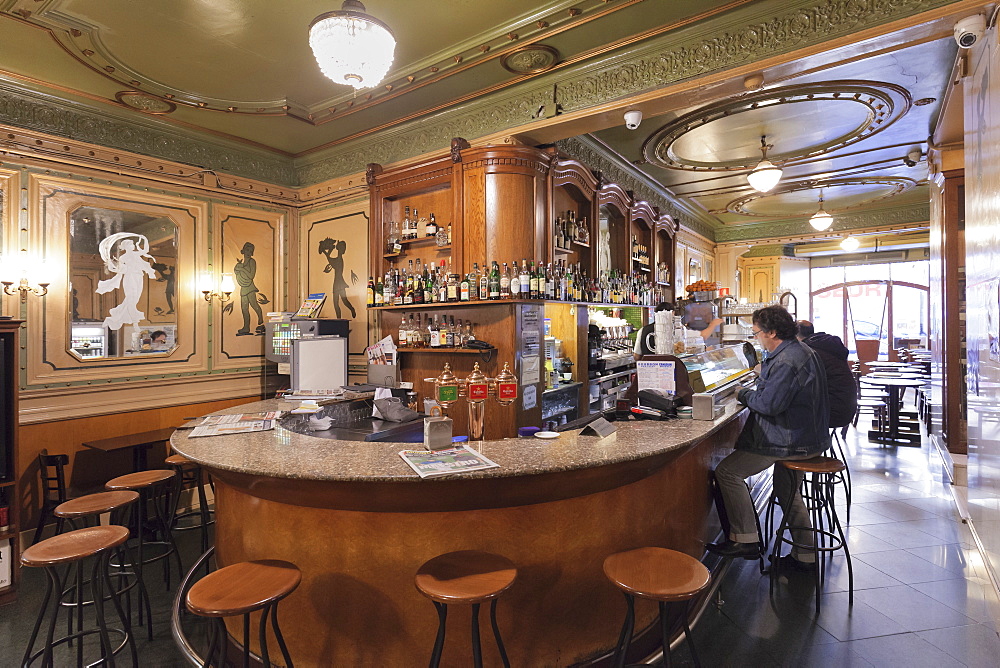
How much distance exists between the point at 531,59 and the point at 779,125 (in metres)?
3.00

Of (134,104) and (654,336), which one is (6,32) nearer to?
(134,104)

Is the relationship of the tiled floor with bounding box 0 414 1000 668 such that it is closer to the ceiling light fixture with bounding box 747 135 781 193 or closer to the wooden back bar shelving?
the wooden back bar shelving

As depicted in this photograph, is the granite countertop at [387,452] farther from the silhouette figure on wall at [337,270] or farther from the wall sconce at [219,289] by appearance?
the silhouette figure on wall at [337,270]

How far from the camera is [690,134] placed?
18.6 ft

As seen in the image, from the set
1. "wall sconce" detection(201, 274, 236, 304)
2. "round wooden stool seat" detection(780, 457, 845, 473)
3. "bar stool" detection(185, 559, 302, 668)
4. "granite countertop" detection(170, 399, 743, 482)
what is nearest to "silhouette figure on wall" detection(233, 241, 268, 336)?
"wall sconce" detection(201, 274, 236, 304)

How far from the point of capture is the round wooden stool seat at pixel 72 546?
225cm

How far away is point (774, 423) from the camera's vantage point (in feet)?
11.2

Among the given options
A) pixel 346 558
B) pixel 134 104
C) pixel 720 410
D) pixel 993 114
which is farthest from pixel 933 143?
pixel 134 104

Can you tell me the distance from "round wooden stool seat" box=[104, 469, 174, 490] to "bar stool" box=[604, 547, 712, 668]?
117 inches

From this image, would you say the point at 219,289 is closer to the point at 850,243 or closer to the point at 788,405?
the point at 788,405

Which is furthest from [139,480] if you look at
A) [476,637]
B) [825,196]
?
[825,196]

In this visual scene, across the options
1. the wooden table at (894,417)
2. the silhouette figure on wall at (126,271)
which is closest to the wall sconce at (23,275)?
the silhouette figure on wall at (126,271)

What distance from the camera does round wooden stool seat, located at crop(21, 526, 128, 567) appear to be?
225 cm

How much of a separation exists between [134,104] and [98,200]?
3.13 ft
